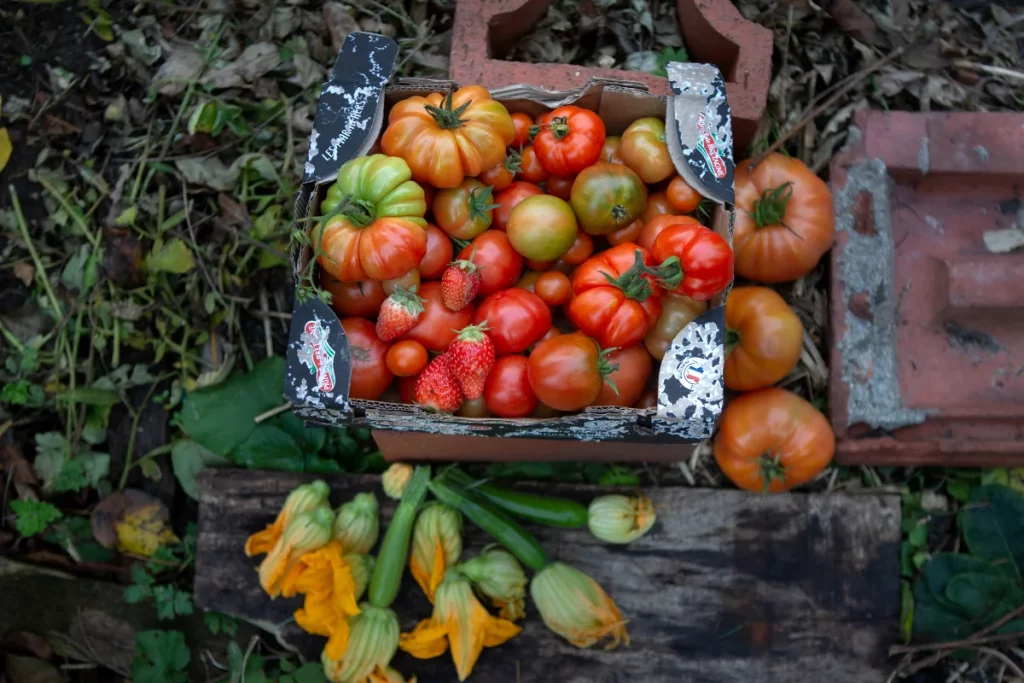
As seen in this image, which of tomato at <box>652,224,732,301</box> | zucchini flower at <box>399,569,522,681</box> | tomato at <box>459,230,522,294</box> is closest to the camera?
tomato at <box>652,224,732,301</box>

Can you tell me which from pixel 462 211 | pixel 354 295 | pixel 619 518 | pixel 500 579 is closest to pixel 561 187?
pixel 462 211

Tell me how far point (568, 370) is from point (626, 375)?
219 mm

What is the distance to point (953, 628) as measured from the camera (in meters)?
2.40

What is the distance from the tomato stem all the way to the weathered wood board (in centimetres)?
89

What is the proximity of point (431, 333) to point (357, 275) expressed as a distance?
25 cm

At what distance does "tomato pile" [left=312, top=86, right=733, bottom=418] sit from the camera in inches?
73.4

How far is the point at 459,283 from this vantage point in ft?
6.34

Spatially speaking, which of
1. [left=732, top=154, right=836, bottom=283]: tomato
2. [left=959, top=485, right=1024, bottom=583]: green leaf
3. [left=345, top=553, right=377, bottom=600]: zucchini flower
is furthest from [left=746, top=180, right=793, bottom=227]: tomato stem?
[left=345, top=553, right=377, bottom=600]: zucchini flower

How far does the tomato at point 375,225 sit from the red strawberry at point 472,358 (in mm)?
234

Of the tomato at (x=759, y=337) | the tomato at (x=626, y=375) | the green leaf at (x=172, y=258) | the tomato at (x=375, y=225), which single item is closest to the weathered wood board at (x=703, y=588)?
the tomato at (x=759, y=337)

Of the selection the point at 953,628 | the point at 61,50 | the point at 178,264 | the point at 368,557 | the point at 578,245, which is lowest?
the point at 953,628

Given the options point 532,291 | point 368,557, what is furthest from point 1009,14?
point 368,557

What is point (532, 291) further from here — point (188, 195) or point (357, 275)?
point (188, 195)

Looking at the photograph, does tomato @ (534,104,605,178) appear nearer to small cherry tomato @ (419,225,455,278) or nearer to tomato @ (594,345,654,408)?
small cherry tomato @ (419,225,455,278)
